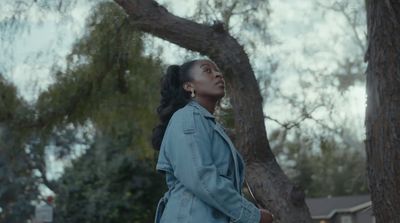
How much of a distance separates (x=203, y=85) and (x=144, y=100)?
7222 millimetres

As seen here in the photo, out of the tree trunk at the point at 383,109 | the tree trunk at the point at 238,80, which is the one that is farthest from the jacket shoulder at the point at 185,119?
the tree trunk at the point at 238,80

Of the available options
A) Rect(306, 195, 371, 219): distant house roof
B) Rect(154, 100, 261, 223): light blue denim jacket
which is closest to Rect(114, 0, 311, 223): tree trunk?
Rect(154, 100, 261, 223): light blue denim jacket

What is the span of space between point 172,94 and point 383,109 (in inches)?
132

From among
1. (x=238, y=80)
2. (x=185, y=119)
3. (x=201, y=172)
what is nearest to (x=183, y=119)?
(x=185, y=119)

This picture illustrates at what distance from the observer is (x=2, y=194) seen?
1312 inches

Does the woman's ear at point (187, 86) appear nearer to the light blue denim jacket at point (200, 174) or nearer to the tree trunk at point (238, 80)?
the light blue denim jacket at point (200, 174)

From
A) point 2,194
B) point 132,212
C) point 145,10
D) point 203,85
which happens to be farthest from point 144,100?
point 2,194

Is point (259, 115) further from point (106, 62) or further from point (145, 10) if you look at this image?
point (106, 62)

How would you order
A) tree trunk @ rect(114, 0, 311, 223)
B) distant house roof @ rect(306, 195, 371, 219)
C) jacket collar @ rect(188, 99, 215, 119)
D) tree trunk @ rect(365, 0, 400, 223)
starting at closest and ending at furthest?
jacket collar @ rect(188, 99, 215, 119) < tree trunk @ rect(365, 0, 400, 223) < tree trunk @ rect(114, 0, 311, 223) < distant house roof @ rect(306, 195, 371, 219)

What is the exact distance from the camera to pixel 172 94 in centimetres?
287

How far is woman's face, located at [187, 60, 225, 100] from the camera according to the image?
280cm

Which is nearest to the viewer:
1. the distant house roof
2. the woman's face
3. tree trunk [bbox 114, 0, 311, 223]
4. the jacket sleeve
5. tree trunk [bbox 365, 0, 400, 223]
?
Answer: the jacket sleeve

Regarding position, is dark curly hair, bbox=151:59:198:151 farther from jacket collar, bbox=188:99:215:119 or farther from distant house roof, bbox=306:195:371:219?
distant house roof, bbox=306:195:371:219

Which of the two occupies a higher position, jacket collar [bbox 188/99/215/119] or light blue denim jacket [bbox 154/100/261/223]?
jacket collar [bbox 188/99/215/119]
